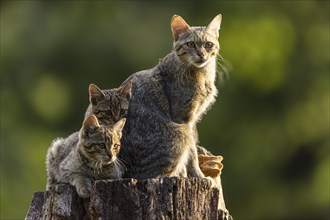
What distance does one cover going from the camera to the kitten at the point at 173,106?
15.3 metres

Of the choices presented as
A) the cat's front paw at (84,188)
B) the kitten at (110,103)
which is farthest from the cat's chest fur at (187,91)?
the cat's front paw at (84,188)

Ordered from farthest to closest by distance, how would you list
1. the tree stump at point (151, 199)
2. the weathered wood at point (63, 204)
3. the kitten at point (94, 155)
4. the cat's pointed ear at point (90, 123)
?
1. the cat's pointed ear at point (90, 123)
2. the kitten at point (94, 155)
3. the weathered wood at point (63, 204)
4. the tree stump at point (151, 199)

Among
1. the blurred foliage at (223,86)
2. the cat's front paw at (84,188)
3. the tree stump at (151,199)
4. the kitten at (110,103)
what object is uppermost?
the blurred foliage at (223,86)

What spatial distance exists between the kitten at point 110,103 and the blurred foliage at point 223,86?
1481 centimetres

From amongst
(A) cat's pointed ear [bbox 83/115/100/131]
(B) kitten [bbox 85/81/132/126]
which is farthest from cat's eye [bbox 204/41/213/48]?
(A) cat's pointed ear [bbox 83/115/100/131]

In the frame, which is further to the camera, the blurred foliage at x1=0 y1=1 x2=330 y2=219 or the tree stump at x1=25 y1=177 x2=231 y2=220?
the blurred foliage at x1=0 y1=1 x2=330 y2=219

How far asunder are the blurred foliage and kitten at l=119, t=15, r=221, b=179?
46.8 feet

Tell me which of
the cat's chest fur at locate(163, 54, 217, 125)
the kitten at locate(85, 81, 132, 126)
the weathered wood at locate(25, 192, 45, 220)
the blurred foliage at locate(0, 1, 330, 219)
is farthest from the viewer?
the blurred foliage at locate(0, 1, 330, 219)

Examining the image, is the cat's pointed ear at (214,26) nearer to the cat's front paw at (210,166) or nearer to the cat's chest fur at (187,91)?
the cat's chest fur at (187,91)

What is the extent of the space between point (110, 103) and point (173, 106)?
2.91ft

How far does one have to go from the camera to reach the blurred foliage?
3219 centimetres

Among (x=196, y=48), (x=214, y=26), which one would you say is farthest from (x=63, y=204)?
(x=214, y=26)

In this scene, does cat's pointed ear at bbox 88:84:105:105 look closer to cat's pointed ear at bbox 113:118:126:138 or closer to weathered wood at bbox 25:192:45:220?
cat's pointed ear at bbox 113:118:126:138

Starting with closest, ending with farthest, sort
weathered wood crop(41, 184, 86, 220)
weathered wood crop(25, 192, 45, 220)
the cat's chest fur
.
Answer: weathered wood crop(41, 184, 86, 220) → weathered wood crop(25, 192, 45, 220) → the cat's chest fur
